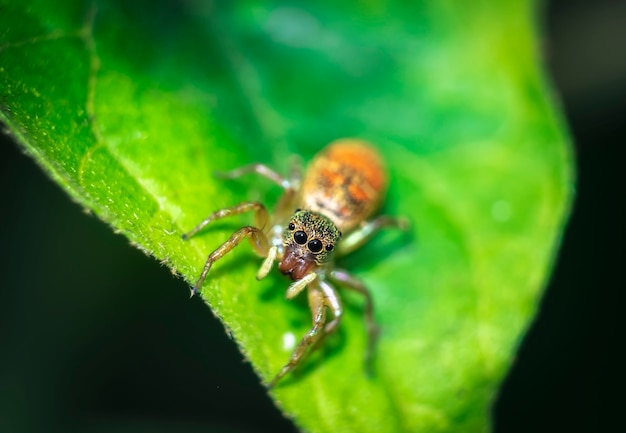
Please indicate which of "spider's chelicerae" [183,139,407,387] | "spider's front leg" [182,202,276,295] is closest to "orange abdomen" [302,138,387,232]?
"spider's chelicerae" [183,139,407,387]

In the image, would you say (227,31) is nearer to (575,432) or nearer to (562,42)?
(562,42)

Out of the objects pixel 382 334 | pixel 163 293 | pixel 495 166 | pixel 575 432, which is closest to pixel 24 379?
pixel 163 293

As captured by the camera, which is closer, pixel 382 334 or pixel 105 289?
pixel 382 334

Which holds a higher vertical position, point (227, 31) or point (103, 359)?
point (227, 31)

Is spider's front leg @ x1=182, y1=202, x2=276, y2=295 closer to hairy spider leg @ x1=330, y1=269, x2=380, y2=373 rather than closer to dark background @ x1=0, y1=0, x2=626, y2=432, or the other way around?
hairy spider leg @ x1=330, y1=269, x2=380, y2=373

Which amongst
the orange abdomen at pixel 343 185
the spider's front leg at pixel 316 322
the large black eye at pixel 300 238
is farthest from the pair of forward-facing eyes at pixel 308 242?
the orange abdomen at pixel 343 185

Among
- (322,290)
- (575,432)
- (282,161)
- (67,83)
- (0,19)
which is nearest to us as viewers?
(0,19)

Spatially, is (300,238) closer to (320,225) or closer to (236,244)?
(320,225)
